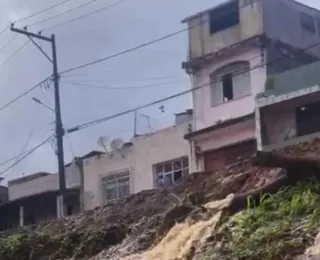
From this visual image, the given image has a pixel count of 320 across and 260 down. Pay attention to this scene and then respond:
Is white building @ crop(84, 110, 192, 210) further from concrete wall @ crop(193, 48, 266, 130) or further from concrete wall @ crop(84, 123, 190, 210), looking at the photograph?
concrete wall @ crop(193, 48, 266, 130)

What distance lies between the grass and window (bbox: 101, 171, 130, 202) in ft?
72.0

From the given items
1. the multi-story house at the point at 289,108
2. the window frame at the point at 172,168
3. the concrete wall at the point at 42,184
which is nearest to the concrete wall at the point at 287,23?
the multi-story house at the point at 289,108

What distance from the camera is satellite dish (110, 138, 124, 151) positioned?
32906mm

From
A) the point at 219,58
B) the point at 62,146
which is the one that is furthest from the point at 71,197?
the point at 219,58

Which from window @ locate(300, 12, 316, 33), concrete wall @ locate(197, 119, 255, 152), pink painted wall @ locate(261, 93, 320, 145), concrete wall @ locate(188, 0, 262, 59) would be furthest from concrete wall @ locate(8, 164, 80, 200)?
pink painted wall @ locate(261, 93, 320, 145)

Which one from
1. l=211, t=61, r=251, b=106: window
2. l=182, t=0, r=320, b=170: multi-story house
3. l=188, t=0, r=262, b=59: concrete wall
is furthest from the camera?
l=211, t=61, r=251, b=106: window

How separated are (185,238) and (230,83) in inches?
762

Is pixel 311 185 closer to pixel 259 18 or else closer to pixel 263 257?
pixel 263 257

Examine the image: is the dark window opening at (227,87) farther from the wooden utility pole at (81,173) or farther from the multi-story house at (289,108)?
the wooden utility pole at (81,173)

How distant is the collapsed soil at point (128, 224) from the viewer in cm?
1298

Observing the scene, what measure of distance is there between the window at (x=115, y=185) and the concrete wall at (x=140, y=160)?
6.9 inches

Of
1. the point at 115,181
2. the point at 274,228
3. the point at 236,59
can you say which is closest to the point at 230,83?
the point at 236,59

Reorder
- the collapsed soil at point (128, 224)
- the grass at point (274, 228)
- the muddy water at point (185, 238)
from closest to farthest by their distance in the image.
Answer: the grass at point (274, 228), the muddy water at point (185, 238), the collapsed soil at point (128, 224)

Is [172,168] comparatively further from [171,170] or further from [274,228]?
[274,228]
